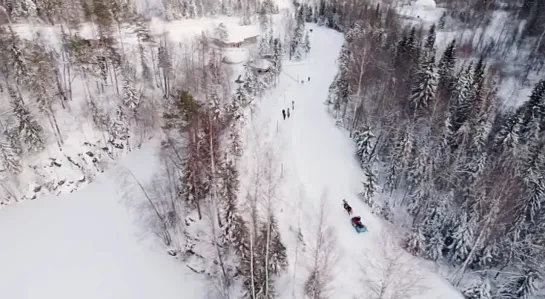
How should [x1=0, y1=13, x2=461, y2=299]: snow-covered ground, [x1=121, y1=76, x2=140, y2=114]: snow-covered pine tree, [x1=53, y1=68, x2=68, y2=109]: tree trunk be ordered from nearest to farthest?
[x1=0, y1=13, x2=461, y2=299]: snow-covered ground, [x1=53, y1=68, x2=68, y2=109]: tree trunk, [x1=121, y1=76, x2=140, y2=114]: snow-covered pine tree

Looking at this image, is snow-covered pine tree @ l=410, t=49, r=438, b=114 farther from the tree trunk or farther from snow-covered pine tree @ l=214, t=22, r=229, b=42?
the tree trunk

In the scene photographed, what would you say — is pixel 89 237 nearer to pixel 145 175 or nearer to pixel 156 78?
pixel 145 175

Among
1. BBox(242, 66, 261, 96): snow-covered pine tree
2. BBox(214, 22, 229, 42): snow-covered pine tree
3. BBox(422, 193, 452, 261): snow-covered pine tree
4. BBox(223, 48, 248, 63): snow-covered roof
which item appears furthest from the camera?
BBox(214, 22, 229, 42): snow-covered pine tree

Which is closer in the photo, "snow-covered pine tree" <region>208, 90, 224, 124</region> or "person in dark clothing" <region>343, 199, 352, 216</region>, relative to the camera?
"person in dark clothing" <region>343, 199, 352, 216</region>

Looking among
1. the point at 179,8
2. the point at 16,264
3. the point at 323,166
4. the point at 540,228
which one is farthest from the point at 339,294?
the point at 179,8

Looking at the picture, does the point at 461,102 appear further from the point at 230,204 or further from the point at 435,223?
the point at 230,204

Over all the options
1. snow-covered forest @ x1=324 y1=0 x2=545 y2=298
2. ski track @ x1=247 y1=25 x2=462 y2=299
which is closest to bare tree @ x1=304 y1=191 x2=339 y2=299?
ski track @ x1=247 y1=25 x2=462 y2=299

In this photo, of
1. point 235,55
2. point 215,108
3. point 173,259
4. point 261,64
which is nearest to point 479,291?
point 173,259
